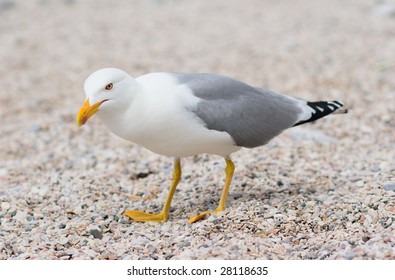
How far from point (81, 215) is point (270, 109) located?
4.76 ft

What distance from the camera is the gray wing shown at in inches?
159

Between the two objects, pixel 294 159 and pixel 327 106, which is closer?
pixel 327 106

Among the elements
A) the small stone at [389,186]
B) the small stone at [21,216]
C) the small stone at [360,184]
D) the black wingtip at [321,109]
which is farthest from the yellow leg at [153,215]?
the small stone at [389,186]

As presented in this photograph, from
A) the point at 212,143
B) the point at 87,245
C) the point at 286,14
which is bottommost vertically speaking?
the point at 87,245

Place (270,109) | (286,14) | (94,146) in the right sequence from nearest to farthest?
(270,109) < (94,146) < (286,14)

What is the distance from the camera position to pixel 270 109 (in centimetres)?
438

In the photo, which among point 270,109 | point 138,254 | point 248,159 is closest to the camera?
point 138,254

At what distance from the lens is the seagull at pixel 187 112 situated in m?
3.75

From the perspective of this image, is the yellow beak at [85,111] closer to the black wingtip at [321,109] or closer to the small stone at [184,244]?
the small stone at [184,244]

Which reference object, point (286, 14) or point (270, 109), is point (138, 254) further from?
point (286, 14)

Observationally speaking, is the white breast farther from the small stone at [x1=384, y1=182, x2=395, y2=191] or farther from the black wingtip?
the small stone at [x1=384, y1=182, x2=395, y2=191]

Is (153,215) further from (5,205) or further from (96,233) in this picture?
(5,205)

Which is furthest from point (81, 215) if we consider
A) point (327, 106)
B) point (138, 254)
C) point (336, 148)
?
point (336, 148)

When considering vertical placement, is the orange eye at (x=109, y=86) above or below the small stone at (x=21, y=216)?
above
